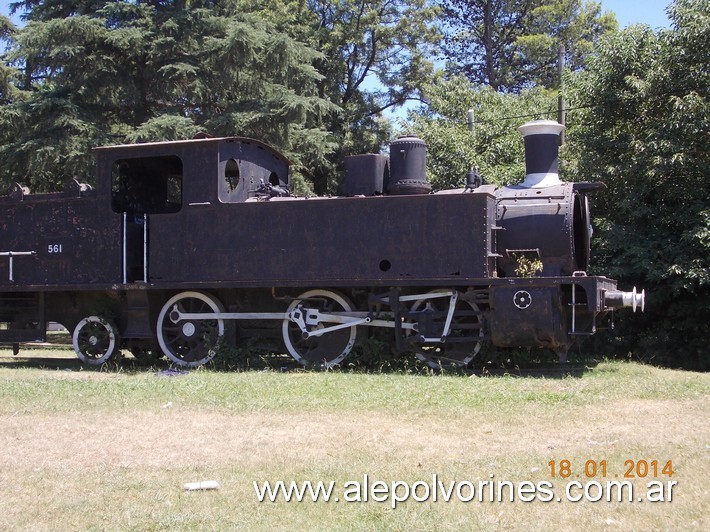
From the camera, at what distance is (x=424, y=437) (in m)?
6.00

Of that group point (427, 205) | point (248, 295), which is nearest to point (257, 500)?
point (427, 205)

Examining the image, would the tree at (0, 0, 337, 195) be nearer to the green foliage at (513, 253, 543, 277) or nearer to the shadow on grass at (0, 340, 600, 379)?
the shadow on grass at (0, 340, 600, 379)

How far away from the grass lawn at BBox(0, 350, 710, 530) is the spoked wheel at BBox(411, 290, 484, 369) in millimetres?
798

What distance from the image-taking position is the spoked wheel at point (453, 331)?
31.6 feet

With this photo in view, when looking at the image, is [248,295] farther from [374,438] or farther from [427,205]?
[374,438]

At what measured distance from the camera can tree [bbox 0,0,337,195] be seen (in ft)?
55.6

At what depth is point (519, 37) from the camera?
3138 centimetres

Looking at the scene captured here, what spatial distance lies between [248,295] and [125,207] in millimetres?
2245

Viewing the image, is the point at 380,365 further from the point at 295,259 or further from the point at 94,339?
the point at 94,339

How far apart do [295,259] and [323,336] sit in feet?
3.71

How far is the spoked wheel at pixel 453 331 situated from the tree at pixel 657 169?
4168 millimetres
